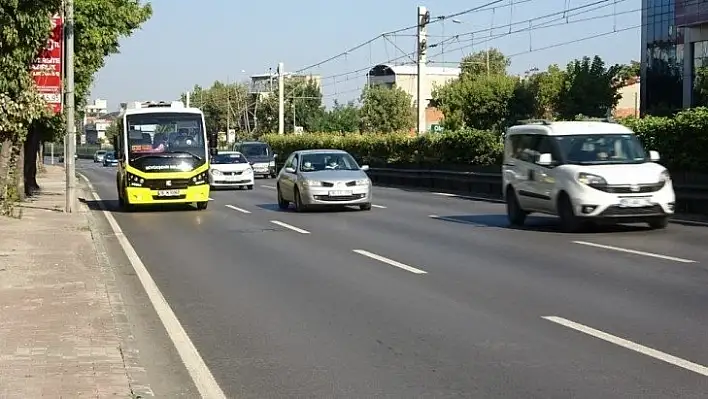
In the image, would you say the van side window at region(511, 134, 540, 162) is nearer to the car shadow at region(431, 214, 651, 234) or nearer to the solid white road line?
the car shadow at region(431, 214, 651, 234)

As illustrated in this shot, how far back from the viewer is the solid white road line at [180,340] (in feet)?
24.6

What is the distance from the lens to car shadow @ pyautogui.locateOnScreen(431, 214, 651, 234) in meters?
19.1

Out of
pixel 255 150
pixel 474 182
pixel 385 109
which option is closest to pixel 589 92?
pixel 255 150

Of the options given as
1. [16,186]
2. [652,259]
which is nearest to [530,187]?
[652,259]

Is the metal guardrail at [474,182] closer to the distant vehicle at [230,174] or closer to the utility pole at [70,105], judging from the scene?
the distant vehicle at [230,174]

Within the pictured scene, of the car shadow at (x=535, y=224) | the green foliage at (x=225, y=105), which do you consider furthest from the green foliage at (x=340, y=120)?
the car shadow at (x=535, y=224)

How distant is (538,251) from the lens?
15.7 metres

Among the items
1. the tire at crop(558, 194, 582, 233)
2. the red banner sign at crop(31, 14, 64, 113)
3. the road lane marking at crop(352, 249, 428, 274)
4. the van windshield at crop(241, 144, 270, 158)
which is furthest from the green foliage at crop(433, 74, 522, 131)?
the road lane marking at crop(352, 249, 428, 274)

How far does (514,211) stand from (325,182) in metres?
5.54

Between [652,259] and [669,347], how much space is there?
20.0 feet

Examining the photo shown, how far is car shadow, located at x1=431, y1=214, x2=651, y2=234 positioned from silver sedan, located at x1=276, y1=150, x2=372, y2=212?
2.54m

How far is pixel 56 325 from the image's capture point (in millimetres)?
9531

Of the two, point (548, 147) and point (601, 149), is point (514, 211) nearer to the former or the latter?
point (548, 147)

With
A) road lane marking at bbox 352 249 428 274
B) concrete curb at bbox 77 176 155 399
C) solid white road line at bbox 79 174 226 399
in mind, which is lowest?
solid white road line at bbox 79 174 226 399
